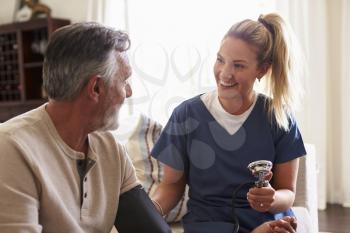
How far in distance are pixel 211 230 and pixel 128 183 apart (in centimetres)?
36

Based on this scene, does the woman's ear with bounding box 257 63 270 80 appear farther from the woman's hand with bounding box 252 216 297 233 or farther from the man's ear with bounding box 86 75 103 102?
the man's ear with bounding box 86 75 103 102

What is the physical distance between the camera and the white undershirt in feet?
5.30

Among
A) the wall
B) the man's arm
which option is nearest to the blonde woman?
the man's arm

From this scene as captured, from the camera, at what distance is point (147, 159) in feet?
7.02

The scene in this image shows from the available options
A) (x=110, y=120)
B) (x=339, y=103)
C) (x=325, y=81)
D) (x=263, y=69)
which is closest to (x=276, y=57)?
(x=263, y=69)

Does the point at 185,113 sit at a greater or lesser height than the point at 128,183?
greater

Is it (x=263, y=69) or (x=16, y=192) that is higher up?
(x=263, y=69)

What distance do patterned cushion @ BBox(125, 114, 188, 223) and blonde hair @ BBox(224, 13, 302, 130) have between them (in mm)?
631

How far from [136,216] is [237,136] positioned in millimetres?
483

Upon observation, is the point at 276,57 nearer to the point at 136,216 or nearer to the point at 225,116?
the point at 225,116

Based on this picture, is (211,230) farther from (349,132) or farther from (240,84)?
(349,132)

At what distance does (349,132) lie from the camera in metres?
3.21

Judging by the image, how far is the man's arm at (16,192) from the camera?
98 cm

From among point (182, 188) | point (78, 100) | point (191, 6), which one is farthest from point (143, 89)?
point (78, 100)
